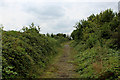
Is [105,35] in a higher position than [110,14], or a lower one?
lower

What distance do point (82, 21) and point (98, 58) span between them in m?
14.4

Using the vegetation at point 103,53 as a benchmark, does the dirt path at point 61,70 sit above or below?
below

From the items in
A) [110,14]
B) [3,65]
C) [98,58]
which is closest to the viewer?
[3,65]

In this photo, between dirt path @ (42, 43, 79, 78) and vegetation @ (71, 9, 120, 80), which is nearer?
vegetation @ (71, 9, 120, 80)

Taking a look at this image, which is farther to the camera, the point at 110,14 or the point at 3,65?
the point at 110,14

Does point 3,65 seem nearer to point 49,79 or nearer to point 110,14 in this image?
point 49,79

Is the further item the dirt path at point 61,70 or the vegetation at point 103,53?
the dirt path at point 61,70

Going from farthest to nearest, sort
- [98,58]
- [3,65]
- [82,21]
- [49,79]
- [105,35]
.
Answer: [82,21] < [105,35] < [98,58] < [49,79] < [3,65]

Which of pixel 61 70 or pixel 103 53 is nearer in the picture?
pixel 61 70

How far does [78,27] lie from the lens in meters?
22.6

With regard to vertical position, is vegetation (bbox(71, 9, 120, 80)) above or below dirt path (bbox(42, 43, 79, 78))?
above

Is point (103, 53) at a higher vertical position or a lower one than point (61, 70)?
higher

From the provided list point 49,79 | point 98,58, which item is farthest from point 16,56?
point 98,58

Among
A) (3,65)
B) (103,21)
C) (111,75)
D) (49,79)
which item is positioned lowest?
(49,79)
